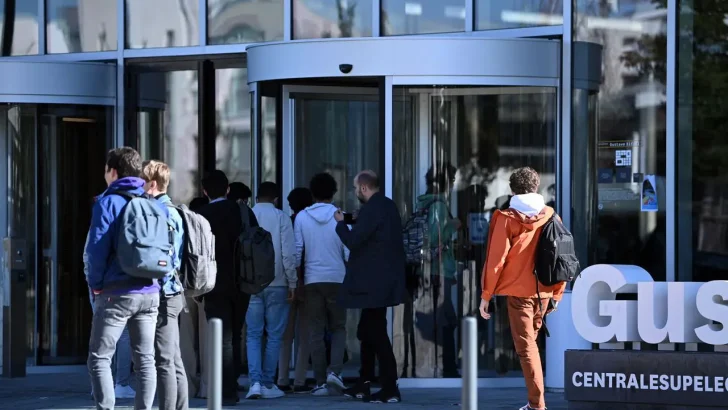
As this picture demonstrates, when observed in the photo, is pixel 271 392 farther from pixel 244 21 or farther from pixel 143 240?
pixel 244 21

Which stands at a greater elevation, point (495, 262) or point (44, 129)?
point (44, 129)

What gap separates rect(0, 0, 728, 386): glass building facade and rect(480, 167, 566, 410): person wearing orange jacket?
1.69 metres

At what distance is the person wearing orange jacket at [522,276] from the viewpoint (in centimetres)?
848

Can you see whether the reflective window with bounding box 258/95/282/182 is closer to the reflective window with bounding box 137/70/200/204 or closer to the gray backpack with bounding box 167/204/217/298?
the reflective window with bounding box 137/70/200/204

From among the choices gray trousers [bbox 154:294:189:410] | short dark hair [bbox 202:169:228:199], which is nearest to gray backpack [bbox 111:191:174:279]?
gray trousers [bbox 154:294:189:410]

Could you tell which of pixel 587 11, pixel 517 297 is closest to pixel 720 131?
pixel 587 11

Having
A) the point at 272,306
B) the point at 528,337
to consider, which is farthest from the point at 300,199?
the point at 528,337

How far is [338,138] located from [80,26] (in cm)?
296

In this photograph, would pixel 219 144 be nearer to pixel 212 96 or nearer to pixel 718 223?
pixel 212 96

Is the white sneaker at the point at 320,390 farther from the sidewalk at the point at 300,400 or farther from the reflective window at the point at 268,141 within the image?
the reflective window at the point at 268,141

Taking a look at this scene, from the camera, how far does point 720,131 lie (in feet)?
31.3

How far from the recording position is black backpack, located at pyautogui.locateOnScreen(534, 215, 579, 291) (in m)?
8.38

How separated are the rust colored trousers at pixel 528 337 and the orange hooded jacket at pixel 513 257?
0.07m

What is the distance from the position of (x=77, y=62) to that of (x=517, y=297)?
5468 mm
